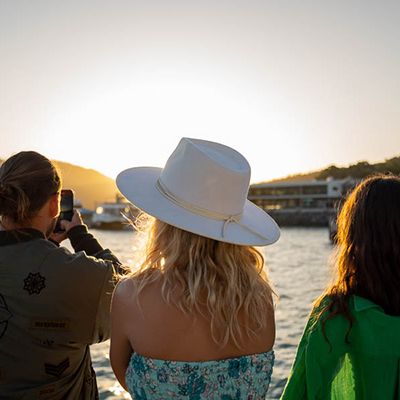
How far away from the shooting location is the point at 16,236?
1979 mm

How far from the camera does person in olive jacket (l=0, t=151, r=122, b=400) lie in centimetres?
194

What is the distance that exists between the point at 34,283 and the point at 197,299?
0.62 m

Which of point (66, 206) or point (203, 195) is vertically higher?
point (203, 195)

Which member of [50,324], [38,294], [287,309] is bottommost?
[287,309]

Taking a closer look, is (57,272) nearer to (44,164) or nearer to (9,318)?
(9,318)

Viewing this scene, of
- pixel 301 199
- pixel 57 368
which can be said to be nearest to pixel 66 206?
pixel 57 368

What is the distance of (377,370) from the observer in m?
1.91

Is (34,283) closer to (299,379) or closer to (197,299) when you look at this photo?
(197,299)

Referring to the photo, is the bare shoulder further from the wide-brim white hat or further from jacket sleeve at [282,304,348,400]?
jacket sleeve at [282,304,348,400]

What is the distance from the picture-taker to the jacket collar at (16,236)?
6.50 feet

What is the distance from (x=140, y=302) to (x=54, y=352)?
0.47 m

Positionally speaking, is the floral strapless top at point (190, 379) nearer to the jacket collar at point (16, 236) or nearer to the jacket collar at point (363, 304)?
the jacket collar at point (363, 304)

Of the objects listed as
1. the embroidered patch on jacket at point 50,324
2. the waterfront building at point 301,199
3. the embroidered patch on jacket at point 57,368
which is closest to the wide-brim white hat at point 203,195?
the embroidered patch on jacket at point 50,324

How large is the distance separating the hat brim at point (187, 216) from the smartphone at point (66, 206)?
0.31 metres
